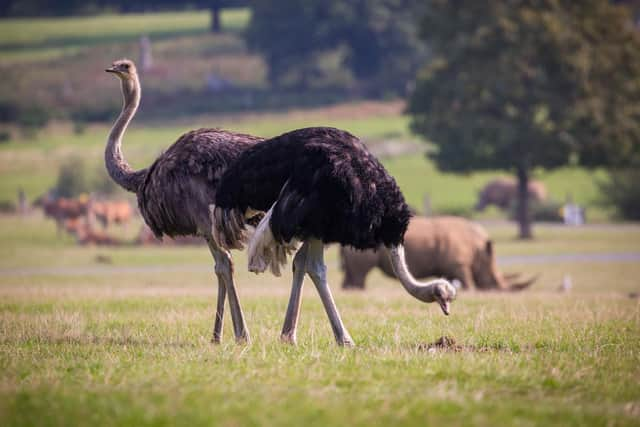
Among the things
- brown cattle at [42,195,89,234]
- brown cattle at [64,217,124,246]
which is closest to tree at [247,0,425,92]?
brown cattle at [42,195,89,234]

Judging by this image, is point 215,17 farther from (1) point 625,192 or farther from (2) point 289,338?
(2) point 289,338

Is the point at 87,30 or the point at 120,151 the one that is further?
the point at 87,30

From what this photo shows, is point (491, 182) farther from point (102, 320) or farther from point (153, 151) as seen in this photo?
point (102, 320)

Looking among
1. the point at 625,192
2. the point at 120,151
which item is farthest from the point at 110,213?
the point at 120,151

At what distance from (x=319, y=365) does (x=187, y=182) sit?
2964 mm

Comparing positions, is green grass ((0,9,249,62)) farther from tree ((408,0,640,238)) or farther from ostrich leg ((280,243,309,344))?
ostrich leg ((280,243,309,344))

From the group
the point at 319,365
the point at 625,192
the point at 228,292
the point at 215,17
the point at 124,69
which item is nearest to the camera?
the point at 319,365

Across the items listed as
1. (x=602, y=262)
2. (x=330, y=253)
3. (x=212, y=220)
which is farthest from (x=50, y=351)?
(x=330, y=253)

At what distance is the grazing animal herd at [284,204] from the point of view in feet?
32.7

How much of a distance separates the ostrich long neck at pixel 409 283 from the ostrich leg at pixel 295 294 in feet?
2.62

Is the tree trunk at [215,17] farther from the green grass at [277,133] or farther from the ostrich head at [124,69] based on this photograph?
the ostrich head at [124,69]

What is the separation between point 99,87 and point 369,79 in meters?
19.8

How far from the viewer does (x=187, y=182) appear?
11.2 meters

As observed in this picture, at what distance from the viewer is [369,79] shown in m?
91.8
